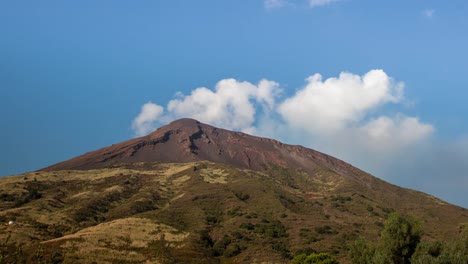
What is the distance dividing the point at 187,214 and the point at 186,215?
1.02 m

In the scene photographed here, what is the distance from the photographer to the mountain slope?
82938 mm

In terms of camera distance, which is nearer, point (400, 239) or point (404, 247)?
point (404, 247)

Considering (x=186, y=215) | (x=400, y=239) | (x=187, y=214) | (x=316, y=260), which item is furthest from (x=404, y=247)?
(x=187, y=214)

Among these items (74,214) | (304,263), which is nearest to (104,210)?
(74,214)

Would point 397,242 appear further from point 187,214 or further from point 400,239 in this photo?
point 187,214

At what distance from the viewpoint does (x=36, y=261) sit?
6725cm

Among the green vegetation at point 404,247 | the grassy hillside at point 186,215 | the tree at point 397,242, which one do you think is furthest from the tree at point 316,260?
the grassy hillside at point 186,215

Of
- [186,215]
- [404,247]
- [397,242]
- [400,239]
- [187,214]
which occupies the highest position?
[187,214]

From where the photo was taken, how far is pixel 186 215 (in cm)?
11750

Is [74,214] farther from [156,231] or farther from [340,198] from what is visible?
[340,198]

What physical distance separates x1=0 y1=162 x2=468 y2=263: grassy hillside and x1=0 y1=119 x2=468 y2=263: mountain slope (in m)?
0.25

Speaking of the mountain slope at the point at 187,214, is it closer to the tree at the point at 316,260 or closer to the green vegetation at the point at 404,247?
the tree at the point at 316,260

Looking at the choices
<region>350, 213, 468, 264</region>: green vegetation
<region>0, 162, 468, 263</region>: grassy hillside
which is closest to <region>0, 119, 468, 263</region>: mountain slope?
<region>0, 162, 468, 263</region>: grassy hillside

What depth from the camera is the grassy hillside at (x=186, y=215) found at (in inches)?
3221
